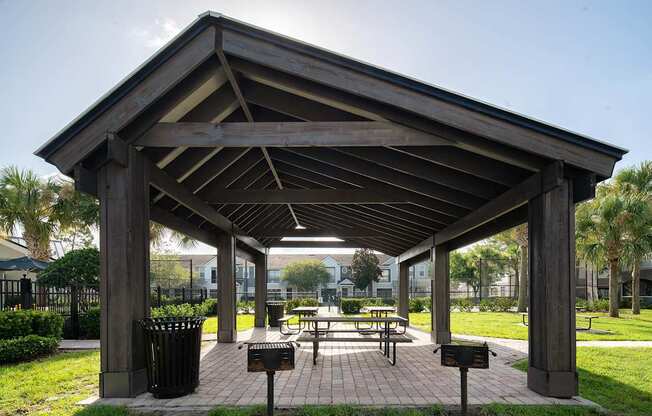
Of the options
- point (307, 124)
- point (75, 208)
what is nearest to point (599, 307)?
point (75, 208)

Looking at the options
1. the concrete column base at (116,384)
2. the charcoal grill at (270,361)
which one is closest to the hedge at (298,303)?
the concrete column base at (116,384)

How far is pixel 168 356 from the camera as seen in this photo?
630 cm

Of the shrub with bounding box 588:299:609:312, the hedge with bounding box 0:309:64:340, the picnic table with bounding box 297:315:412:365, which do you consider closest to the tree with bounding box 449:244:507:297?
the shrub with bounding box 588:299:609:312

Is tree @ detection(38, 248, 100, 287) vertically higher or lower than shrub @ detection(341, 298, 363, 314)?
higher

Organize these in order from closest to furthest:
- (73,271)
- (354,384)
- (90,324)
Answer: (354,384) → (90,324) → (73,271)

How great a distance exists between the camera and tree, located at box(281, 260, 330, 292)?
5272 centimetres

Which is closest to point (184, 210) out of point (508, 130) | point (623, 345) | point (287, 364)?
point (287, 364)

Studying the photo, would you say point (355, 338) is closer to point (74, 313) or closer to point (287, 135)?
point (287, 135)

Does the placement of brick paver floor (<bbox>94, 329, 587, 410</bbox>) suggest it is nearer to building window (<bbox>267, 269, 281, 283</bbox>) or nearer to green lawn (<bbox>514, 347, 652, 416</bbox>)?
green lawn (<bbox>514, 347, 652, 416</bbox>)

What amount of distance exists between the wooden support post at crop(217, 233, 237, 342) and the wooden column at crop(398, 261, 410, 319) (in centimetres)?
768

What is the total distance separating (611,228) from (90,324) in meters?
21.1

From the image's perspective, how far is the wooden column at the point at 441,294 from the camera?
12.9 metres

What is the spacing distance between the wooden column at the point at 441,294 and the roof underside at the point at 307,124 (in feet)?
8.47

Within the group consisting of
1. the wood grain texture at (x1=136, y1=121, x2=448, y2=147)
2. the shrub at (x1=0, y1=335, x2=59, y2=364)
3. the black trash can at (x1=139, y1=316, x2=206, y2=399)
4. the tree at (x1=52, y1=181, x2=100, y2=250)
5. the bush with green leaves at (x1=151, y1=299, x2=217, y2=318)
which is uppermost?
the wood grain texture at (x1=136, y1=121, x2=448, y2=147)
